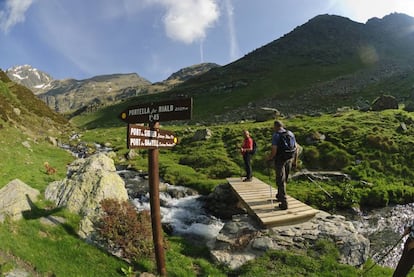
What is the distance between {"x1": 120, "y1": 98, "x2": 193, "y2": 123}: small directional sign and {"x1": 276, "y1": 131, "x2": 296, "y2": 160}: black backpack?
556 cm

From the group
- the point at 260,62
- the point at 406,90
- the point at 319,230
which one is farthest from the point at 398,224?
the point at 260,62

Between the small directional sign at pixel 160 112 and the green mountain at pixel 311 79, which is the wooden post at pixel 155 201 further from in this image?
the green mountain at pixel 311 79

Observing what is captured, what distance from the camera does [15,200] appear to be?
A: 45.0ft

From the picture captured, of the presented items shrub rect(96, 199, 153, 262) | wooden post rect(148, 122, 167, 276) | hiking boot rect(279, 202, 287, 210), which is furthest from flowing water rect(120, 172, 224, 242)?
wooden post rect(148, 122, 167, 276)

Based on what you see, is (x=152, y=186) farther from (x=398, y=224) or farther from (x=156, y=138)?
(x=398, y=224)

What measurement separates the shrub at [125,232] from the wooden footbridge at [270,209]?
5095mm

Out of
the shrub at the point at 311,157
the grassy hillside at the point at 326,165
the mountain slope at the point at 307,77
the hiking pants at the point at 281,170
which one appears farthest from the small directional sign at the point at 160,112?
the mountain slope at the point at 307,77

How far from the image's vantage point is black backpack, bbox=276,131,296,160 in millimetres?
14672

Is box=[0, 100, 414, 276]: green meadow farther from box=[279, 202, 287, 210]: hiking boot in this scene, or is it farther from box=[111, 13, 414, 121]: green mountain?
→ box=[111, 13, 414, 121]: green mountain

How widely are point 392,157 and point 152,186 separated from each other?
25541 mm

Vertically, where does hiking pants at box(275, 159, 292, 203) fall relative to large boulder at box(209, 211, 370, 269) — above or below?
above

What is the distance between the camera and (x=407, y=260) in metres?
8.80

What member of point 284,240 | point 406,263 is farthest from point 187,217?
point 406,263

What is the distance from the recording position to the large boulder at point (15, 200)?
13.0 meters
